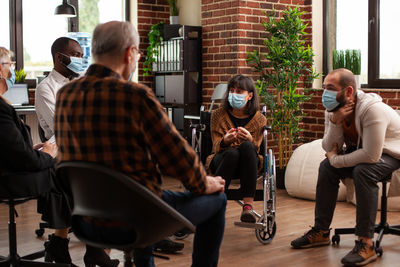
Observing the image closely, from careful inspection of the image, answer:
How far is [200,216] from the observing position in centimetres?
219

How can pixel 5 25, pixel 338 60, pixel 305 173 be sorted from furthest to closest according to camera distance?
pixel 5 25
pixel 338 60
pixel 305 173

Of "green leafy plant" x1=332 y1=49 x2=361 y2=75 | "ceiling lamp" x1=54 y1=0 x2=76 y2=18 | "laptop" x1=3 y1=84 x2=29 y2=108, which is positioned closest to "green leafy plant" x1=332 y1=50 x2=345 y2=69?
"green leafy plant" x1=332 y1=49 x2=361 y2=75

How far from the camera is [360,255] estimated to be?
10.4 ft

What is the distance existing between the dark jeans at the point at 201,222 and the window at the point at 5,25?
4629 millimetres

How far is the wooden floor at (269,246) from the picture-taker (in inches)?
129

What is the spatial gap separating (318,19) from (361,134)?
3.08m

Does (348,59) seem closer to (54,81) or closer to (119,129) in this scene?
(54,81)

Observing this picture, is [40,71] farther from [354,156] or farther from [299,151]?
[354,156]

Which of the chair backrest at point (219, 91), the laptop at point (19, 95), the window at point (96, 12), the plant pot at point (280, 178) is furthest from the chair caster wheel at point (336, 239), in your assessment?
the window at point (96, 12)

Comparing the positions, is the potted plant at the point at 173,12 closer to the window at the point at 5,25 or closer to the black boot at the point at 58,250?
the window at the point at 5,25

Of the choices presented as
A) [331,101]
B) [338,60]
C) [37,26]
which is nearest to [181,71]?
[338,60]

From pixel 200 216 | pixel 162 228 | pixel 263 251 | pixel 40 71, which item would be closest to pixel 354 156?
pixel 263 251

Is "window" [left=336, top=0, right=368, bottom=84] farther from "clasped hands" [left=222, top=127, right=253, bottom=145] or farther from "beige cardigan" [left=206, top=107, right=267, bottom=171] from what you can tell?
→ "clasped hands" [left=222, top=127, right=253, bottom=145]

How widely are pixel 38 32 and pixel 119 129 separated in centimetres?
493
